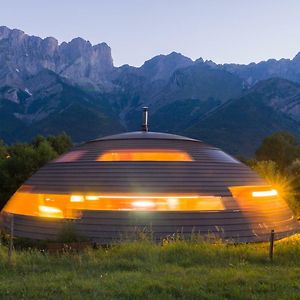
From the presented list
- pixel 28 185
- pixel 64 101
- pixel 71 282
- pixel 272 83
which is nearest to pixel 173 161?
pixel 28 185

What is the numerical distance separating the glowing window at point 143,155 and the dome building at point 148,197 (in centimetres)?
4

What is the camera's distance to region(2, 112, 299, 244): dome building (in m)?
15.5

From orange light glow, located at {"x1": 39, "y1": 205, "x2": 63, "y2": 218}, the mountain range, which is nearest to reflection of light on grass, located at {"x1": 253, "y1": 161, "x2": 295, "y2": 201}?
orange light glow, located at {"x1": 39, "y1": 205, "x2": 63, "y2": 218}

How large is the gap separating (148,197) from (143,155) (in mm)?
2316

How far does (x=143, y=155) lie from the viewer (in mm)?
17750

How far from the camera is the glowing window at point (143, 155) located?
17.7 meters

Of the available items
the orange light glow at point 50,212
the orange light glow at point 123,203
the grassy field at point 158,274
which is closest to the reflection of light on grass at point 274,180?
the orange light glow at point 123,203

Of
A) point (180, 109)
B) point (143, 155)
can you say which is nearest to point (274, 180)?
point (143, 155)

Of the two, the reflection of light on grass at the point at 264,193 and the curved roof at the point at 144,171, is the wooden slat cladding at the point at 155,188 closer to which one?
the curved roof at the point at 144,171

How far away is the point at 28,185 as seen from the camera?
1838 centimetres

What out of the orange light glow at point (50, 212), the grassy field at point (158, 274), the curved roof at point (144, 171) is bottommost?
the orange light glow at point (50, 212)

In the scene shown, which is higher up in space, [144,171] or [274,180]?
[144,171]

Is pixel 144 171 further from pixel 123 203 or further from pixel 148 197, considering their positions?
pixel 123 203

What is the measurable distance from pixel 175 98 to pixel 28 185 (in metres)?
149
